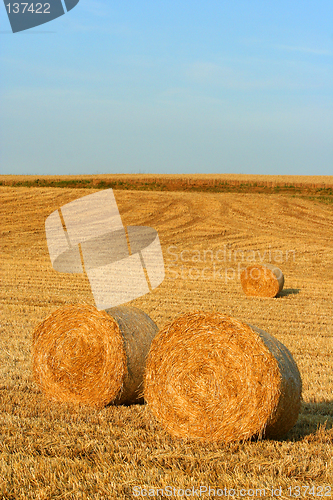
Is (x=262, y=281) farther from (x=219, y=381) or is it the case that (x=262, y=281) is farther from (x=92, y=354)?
(x=219, y=381)

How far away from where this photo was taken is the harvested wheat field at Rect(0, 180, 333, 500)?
11.8ft

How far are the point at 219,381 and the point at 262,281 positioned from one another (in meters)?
9.03

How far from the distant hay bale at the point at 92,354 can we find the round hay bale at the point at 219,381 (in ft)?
1.83

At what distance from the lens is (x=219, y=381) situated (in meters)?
4.52

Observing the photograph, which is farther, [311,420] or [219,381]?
[311,420]

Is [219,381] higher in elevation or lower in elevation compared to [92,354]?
lower

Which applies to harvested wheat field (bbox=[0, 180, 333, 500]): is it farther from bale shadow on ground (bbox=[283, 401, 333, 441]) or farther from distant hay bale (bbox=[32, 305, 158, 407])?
distant hay bale (bbox=[32, 305, 158, 407])

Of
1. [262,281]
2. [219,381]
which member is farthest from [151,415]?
[262,281]

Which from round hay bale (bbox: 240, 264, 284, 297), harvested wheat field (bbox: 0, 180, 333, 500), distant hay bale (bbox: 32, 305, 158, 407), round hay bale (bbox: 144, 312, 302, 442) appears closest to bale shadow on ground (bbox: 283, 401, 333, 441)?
harvested wheat field (bbox: 0, 180, 333, 500)

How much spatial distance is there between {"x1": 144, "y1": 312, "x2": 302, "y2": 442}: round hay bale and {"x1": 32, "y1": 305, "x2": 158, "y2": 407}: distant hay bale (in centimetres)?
56

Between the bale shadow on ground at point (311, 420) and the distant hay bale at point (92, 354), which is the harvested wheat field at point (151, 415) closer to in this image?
the bale shadow on ground at point (311, 420)

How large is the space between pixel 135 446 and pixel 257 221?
78.6ft

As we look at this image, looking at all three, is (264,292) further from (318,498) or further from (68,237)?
(68,237)

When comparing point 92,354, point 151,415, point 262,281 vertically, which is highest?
point 92,354
